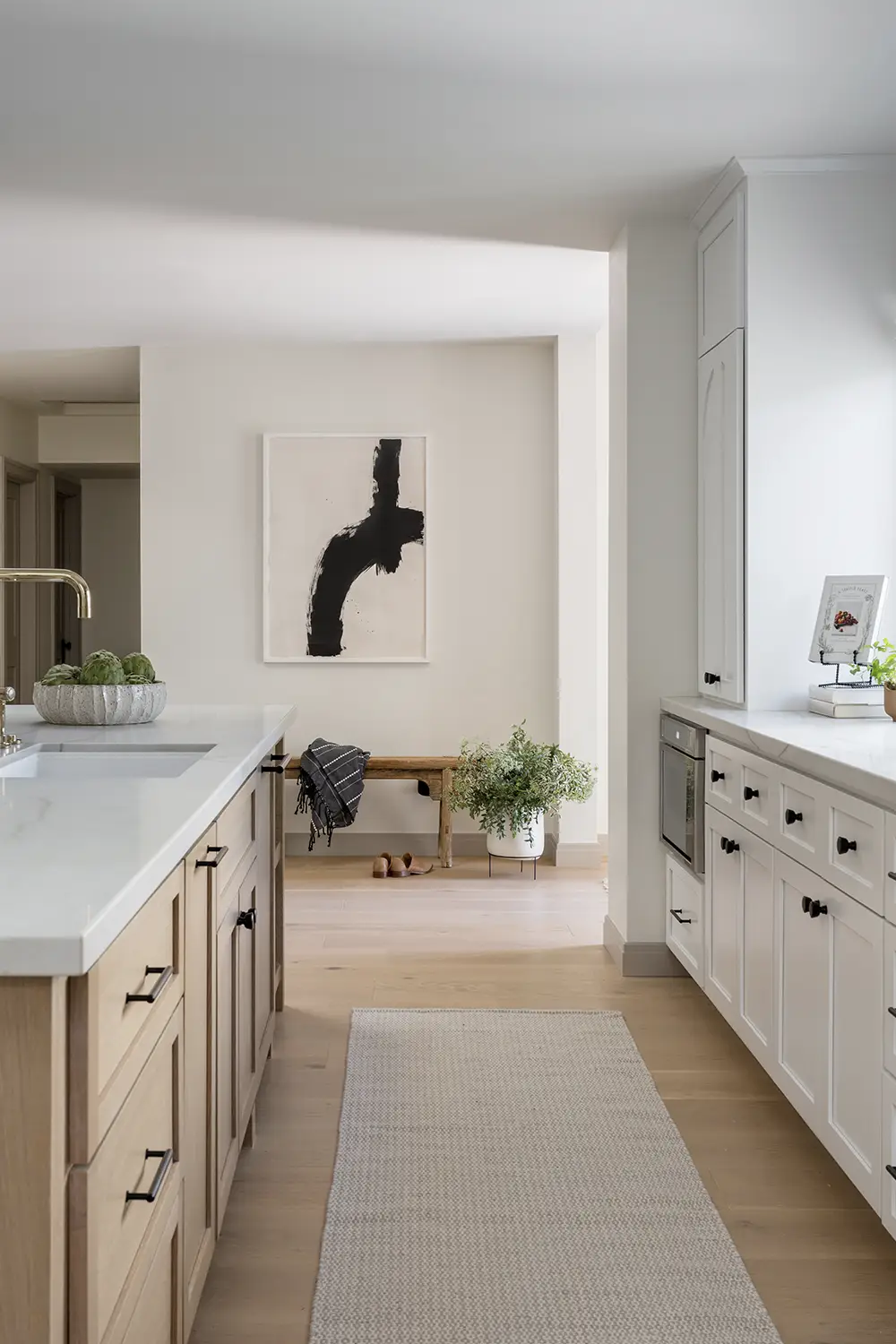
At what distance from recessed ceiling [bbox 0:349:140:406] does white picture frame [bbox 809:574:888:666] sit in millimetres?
3744

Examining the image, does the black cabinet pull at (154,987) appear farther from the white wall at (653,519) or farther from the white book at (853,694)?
the white wall at (653,519)

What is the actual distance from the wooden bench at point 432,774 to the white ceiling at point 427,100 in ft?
8.18

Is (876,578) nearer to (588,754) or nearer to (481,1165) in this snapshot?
(481,1165)

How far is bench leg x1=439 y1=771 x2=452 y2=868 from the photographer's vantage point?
5.23 m

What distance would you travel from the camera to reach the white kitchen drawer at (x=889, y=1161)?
1.83 metres

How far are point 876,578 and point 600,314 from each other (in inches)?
93.1

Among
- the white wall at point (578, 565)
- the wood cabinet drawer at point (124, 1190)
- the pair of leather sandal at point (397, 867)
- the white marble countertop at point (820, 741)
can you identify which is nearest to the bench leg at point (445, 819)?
the pair of leather sandal at point (397, 867)

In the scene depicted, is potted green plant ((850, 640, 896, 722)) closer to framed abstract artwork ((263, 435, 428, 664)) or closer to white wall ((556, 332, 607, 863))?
white wall ((556, 332, 607, 863))

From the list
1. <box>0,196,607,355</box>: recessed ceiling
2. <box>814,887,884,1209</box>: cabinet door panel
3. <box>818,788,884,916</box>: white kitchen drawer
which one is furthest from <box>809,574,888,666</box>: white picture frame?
<box>0,196,607,355</box>: recessed ceiling

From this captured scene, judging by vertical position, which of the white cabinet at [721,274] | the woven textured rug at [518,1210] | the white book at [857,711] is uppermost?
the white cabinet at [721,274]

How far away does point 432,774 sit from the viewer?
525 cm

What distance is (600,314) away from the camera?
4863 millimetres

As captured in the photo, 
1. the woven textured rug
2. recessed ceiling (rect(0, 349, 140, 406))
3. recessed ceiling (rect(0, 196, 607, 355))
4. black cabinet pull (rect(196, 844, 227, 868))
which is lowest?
the woven textured rug

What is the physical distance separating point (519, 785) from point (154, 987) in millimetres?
3702
